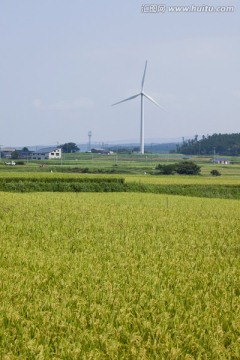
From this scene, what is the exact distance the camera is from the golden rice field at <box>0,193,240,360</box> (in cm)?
541

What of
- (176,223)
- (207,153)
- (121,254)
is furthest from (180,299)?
(207,153)

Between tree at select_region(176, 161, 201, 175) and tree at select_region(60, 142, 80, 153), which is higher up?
tree at select_region(60, 142, 80, 153)

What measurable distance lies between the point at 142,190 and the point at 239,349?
118ft

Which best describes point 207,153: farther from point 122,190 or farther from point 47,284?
point 47,284

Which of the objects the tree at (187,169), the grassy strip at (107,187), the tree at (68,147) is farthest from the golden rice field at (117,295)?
the tree at (68,147)

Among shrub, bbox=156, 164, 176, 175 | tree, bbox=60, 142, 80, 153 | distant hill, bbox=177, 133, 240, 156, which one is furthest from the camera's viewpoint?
tree, bbox=60, 142, 80, 153

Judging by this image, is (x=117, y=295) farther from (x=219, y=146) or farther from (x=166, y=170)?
(x=219, y=146)

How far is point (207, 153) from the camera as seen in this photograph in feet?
528

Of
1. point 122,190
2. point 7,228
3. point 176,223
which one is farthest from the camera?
point 122,190

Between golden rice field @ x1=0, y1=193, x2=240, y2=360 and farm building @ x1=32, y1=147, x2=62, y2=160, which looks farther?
farm building @ x1=32, y1=147, x2=62, y2=160

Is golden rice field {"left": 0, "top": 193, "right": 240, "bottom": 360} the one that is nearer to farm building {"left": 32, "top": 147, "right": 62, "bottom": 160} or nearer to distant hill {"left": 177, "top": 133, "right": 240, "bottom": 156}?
farm building {"left": 32, "top": 147, "right": 62, "bottom": 160}

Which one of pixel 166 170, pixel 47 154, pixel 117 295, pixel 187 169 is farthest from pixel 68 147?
pixel 117 295

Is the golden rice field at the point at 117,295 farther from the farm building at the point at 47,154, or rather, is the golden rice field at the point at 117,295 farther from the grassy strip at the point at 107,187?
the farm building at the point at 47,154

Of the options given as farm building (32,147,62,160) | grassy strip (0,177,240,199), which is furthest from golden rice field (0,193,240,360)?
farm building (32,147,62,160)
